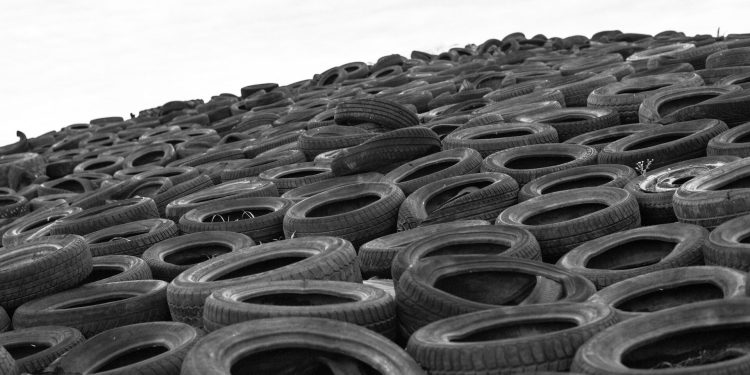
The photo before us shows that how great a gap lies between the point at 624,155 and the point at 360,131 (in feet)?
14.6

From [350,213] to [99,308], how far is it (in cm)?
250

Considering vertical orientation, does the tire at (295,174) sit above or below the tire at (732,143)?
below

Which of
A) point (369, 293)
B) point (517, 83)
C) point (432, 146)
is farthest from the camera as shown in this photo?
point (517, 83)

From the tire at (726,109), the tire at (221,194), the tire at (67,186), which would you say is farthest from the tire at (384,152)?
the tire at (67,186)

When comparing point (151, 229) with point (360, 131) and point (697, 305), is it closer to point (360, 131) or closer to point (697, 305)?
point (360, 131)

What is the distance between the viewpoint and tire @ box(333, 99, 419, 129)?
13.0 meters

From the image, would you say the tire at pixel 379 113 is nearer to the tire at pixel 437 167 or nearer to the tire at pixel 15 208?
the tire at pixel 437 167

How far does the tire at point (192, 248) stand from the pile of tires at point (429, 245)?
0.02m

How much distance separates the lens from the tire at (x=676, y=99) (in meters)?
11.6

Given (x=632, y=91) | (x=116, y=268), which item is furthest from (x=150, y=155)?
(x=632, y=91)

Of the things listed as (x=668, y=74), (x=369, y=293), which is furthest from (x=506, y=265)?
(x=668, y=74)

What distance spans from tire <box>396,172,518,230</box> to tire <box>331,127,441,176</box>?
1580 millimetres

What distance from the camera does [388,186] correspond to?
983 centimetres

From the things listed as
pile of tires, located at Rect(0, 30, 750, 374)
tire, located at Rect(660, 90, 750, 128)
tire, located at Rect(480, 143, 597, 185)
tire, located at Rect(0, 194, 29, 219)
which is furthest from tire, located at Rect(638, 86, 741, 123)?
tire, located at Rect(0, 194, 29, 219)
